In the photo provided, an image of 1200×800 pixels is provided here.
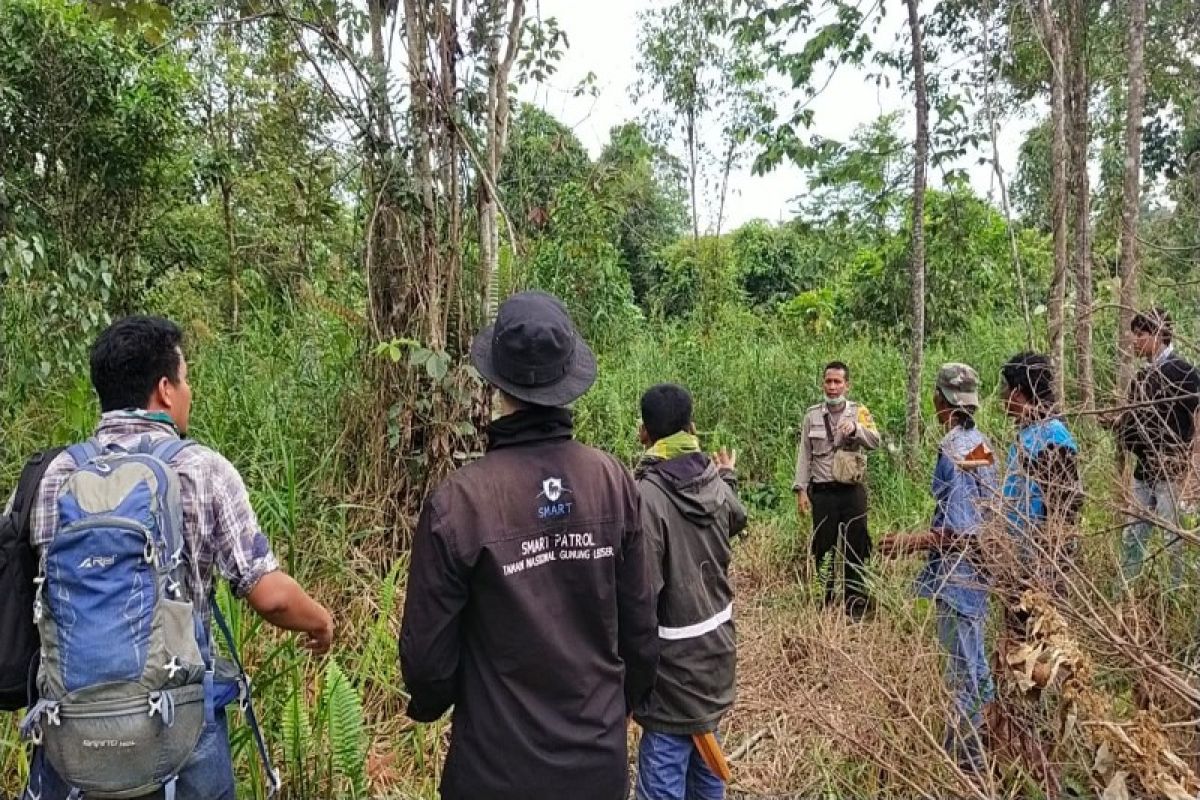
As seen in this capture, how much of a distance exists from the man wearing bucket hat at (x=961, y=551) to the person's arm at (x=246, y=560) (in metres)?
2.05

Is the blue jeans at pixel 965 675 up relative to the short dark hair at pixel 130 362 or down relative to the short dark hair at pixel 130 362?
down

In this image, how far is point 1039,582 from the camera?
8.46 feet

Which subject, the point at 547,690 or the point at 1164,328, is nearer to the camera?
the point at 547,690

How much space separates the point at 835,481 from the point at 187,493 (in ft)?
13.4

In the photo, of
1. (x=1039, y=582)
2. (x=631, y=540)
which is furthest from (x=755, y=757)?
(x=631, y=540)

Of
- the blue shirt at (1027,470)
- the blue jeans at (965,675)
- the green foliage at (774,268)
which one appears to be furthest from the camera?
the green foliage at (774,268)

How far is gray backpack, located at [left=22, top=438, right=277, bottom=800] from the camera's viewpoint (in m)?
1.74

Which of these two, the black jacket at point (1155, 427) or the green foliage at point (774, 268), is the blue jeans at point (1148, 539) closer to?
the black jacket at point (1155, 427)

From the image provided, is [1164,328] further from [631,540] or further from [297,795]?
[297,795]

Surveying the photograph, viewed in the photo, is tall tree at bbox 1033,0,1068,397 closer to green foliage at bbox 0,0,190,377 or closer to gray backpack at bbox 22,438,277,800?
gray backpack at bbox 22,438,277,800

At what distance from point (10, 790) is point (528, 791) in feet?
6.95

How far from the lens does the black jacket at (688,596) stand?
2588mm

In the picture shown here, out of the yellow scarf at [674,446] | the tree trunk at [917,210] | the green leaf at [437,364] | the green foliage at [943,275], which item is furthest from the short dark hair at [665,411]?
the green foliage at [943,275]

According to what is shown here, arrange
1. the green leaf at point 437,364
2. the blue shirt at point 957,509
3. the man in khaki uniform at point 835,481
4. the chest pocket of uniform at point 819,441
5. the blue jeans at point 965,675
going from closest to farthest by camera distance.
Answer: the blue jeans at point 965,675 → the blue shirt at point 957,509 → the green leaf at point 437,364 → the man in khaki uniform at point 835,481 → the chest pocket of uniform at point 819,441
